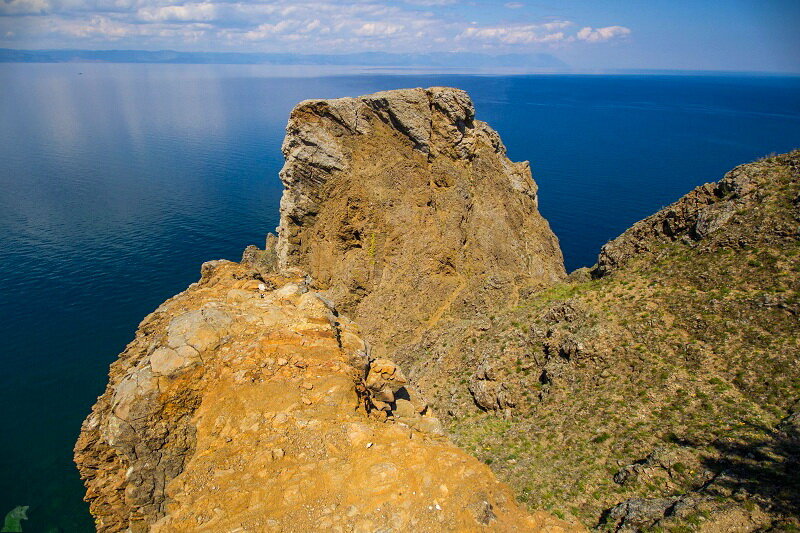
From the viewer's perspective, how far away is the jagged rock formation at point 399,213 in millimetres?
46531

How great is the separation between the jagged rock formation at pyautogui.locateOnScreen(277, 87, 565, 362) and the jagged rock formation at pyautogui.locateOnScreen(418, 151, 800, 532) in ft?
23.7

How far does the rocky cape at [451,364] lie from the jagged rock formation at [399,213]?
246 millimetres

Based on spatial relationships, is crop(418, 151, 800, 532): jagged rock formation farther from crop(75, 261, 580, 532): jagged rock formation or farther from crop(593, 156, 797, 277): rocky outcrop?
crop(75, 261, 580, 532): jagged rock formation

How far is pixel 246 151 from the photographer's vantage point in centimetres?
16738

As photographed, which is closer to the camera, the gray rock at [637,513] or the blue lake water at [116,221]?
the gray rock at [637,513]

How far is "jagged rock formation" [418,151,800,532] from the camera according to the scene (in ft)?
71.9

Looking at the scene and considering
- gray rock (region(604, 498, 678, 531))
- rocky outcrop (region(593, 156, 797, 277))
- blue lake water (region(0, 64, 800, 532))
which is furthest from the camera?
blue lake water (region(0, 64, 800, 532))

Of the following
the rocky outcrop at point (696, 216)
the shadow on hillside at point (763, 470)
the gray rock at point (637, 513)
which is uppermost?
the rocky outcrop at point (696, 216)

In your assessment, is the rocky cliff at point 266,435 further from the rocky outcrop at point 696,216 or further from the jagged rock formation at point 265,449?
the rocky outcrop at point 696,216

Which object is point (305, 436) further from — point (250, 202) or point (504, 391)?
point (250, 202)

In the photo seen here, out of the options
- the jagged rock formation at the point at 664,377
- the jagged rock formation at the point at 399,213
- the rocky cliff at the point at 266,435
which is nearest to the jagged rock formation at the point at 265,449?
the rocky cliff at the point at 266,435

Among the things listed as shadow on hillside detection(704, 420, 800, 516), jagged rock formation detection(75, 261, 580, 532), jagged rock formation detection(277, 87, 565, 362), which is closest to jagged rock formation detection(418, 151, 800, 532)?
shadow on hillside detection(704, 420, 800, 516)

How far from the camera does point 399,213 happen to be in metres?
48.5

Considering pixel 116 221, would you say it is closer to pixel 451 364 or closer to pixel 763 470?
pixel 451 364
